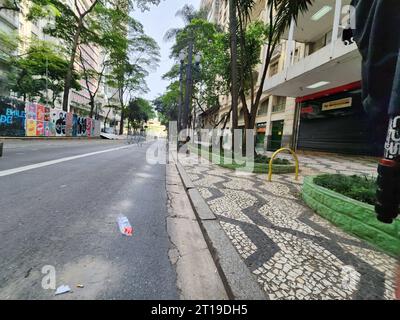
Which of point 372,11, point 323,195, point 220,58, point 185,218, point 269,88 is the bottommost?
point 185,218

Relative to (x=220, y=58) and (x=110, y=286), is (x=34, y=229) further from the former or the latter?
(x=220, y=58)

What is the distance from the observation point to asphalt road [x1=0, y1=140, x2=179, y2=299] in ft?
5.40

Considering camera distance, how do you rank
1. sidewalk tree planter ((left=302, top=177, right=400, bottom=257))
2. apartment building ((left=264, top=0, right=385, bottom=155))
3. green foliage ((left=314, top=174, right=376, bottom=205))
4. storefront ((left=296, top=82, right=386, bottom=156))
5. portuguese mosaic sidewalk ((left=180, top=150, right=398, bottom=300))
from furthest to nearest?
storefront ((left=296, top=82, right=386, bottom=156)), apartment building ((left=264, top=0, right=385, bottom=155)), green foliage ((left=314, top=174, right=376, bottom=205)), sidewalk tree planter ((left=302, top=177, right=400, bottom=257)), portuguese mosaic sidewalk ((left=180, top=150, right=398, bottom=300))

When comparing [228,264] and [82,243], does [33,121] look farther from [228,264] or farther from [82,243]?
[228,264]

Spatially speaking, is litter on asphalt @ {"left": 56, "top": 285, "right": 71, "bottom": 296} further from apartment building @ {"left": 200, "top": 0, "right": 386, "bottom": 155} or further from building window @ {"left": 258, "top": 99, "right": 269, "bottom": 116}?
building window @ {"left": 258, "top": 99, "right": 269, "bottom": 116}

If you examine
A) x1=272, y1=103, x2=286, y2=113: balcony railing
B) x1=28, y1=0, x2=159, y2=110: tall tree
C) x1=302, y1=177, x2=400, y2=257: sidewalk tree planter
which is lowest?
x1=302, y1=177, x2=400, y2=257: sidewalk tree planter

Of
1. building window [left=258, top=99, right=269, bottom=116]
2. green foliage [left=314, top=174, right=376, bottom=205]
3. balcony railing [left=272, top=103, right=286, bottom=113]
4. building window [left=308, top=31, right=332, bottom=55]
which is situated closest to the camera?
green foliage [left=314, top=174, right=376, bottom=205]

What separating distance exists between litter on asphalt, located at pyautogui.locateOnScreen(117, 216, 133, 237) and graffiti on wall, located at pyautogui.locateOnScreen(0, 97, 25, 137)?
49.0ft

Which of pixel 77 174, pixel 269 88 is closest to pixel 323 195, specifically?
pixel 77 174

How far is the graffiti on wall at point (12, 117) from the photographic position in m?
13.2

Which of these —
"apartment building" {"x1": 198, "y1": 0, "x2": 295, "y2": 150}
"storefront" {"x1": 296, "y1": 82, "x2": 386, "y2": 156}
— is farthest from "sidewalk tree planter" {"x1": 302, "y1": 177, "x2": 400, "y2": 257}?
"apartment building" {"x1": 198, "y1": 0, "x2": 295, "y2": 150}

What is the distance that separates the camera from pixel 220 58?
44.8 feet

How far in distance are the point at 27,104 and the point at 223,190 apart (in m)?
16.1

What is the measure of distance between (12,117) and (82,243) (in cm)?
1578
